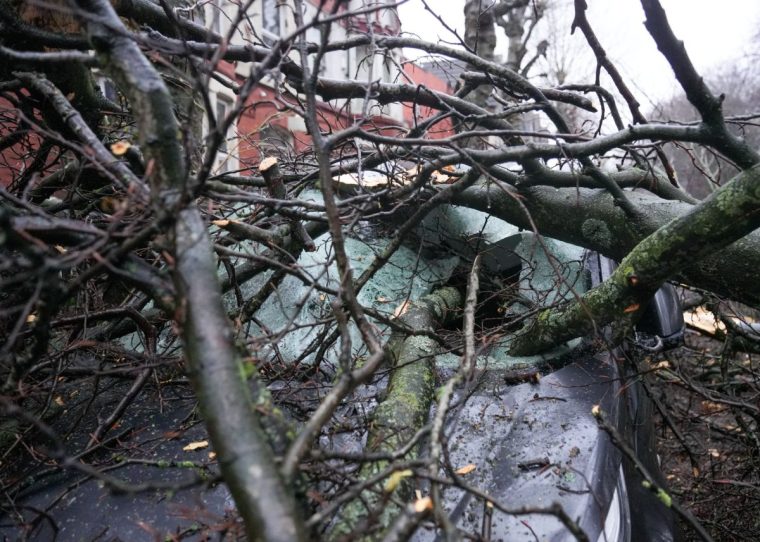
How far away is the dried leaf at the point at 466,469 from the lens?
1.84m

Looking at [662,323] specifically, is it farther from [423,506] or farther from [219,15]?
[219,15]

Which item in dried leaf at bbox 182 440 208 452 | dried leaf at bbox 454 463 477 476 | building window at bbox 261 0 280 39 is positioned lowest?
dried leaf at bbox 454 463 477 476

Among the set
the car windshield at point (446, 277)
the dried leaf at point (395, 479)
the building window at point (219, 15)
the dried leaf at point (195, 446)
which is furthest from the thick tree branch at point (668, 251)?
the building window at point (219, 15)

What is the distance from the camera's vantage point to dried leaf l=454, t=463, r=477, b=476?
184 cm

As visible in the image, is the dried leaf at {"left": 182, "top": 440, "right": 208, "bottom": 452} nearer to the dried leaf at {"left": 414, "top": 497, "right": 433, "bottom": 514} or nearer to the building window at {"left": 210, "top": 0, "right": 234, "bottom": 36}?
the dried leaf at {"left": 414, "top": 497, "right": 433, "bottom": 514}

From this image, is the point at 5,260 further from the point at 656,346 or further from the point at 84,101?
the point at 656,346

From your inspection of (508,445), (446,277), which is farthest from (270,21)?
(508,445)

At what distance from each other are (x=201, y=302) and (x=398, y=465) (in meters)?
0.56

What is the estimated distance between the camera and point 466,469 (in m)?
1.85

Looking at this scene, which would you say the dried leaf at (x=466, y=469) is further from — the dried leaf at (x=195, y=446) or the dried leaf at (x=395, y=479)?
the dried leaf at (x=195, y=446)

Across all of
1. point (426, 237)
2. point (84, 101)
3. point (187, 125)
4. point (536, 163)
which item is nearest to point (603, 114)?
point (536, 163)

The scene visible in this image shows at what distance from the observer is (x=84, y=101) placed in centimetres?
294

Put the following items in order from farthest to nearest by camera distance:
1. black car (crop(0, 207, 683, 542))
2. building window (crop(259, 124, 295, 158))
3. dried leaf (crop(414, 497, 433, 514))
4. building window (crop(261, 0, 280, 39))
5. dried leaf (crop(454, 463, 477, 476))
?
building window (crop(261, 0, 280, 39)), building window (crop(259, 124, 295, 158)), dried leaf (crop(454, 463, 477, 476)), black car (crop(0, 207, 683, 542)), dried leaf (crop(414, 497, 433, 514))

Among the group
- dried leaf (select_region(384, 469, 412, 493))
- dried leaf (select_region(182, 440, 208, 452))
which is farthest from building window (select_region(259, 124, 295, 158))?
dried leaf (select_region(384, 469, 412, 493))
